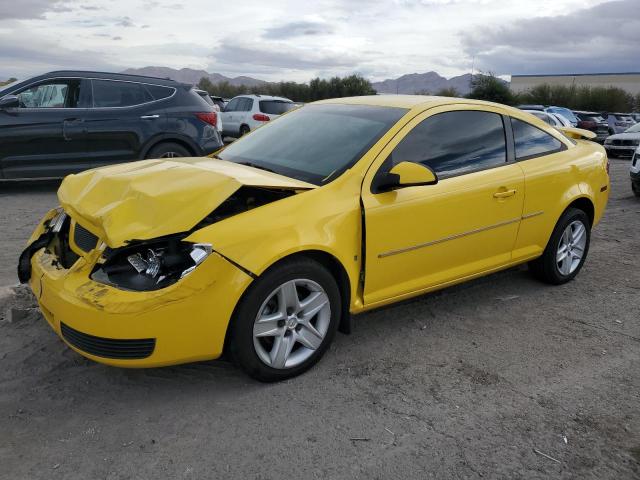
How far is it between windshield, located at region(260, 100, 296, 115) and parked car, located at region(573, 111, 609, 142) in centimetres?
1183

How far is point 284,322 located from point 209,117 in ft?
21.4

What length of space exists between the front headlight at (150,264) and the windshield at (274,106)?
1509cm

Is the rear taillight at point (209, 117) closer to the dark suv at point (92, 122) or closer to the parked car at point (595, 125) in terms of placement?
the dark suv at point (92, 122)

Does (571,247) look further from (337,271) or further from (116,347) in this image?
(116,347)

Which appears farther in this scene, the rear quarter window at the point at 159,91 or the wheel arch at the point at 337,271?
the rear quarter window at the point at 159,91

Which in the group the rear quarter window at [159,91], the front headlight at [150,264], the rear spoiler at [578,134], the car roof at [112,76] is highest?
the car roof at [112,76]

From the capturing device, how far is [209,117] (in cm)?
912

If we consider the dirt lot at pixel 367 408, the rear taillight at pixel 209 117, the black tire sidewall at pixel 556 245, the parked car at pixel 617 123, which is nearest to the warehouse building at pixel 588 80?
the parked car at pixel 617 123

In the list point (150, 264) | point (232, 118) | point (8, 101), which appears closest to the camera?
point (150, 264)

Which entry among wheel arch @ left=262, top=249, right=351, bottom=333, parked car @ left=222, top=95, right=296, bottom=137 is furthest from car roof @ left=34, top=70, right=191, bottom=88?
parked car @ left=222, top=95, right=296, bottom=137

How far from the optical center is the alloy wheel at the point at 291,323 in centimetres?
318

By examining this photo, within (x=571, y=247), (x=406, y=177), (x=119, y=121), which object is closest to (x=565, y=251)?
(x=571, y=247)

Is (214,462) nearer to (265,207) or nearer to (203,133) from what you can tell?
(265,207)

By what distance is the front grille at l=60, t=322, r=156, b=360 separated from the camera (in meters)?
2.90
